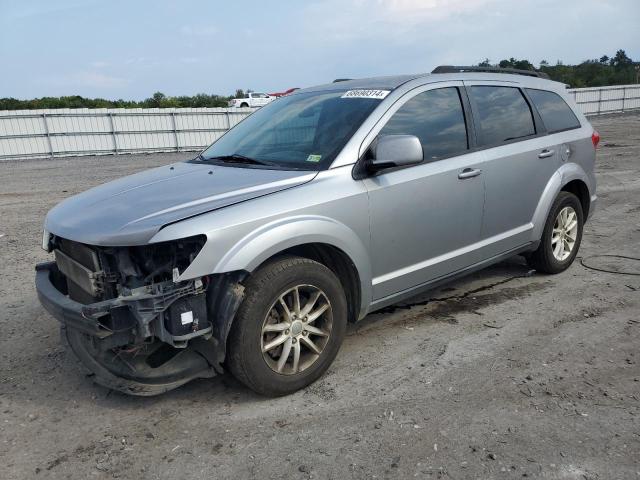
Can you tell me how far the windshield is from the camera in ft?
Result: 12.1

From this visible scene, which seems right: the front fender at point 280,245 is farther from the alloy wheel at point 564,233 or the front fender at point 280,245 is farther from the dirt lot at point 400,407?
the alloy wheel at point 564,233

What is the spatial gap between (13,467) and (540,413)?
277 cm

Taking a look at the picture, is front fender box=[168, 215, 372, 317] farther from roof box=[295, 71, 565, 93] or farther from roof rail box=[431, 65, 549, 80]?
roof rail box=[431, 65, 549, 80]

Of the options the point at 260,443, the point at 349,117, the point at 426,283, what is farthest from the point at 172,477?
the point at 349,117

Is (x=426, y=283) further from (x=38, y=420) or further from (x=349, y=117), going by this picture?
(x=38, y=420)

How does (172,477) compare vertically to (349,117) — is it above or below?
below

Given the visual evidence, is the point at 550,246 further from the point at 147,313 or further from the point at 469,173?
the point at 147,313

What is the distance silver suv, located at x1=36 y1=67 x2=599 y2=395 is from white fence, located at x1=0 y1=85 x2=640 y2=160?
57.9 ft

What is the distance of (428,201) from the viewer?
3875 millimetres

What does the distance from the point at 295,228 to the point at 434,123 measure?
1.55m

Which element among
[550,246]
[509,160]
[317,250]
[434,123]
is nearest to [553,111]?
[509,160]

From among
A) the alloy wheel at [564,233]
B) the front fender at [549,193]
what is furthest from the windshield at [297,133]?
the alloy wheel at [564,233]

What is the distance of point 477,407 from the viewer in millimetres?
3109

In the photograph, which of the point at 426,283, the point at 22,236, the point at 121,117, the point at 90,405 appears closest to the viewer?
the point at 90,405
